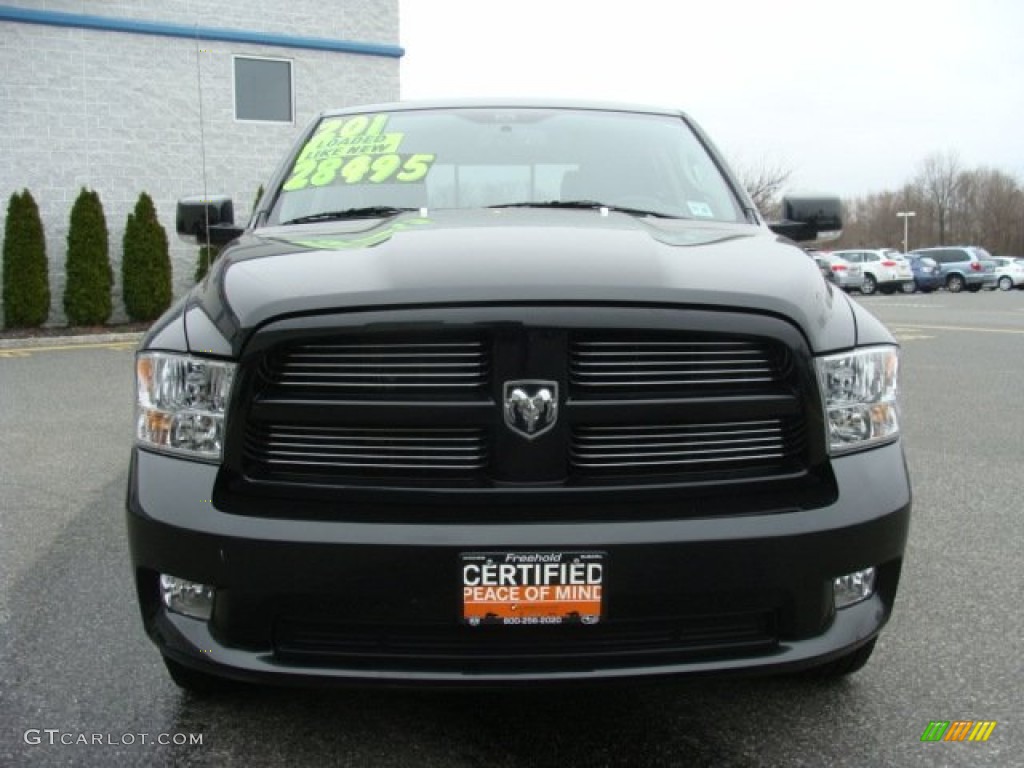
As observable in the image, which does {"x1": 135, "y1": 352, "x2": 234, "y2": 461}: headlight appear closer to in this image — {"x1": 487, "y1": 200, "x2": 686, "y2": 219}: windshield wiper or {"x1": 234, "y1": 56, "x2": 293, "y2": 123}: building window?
{"x1": 487, "y1": 200, "x2": 686, "y2": 219}: windshield wiper

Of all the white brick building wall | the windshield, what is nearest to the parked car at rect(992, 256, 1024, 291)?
the white brick building wall

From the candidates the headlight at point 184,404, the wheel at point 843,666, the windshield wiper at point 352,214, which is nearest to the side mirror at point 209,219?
the windshield wiper at point 352,214

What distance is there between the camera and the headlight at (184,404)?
208 centimetres

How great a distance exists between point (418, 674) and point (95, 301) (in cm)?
1413

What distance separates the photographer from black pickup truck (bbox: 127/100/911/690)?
196 cm

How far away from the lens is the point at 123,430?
6527mm

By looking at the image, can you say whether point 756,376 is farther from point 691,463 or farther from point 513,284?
point 513,284

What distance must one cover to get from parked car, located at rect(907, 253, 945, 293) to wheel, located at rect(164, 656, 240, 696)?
39.6 m

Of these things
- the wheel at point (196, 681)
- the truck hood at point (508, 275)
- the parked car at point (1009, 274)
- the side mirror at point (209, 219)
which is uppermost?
the side mirror at point (209, 219)

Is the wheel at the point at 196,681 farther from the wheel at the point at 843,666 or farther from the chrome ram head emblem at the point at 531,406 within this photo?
the wheel at the point at 843,666

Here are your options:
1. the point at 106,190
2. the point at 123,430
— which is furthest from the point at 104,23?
the point at 123,430

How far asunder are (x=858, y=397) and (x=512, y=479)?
0.81 metres

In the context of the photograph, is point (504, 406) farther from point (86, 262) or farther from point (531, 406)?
point (86, 262)

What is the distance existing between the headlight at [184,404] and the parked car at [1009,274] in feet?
142
